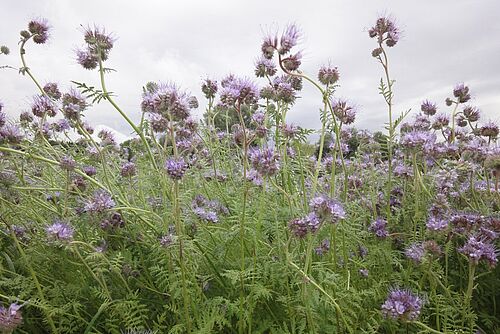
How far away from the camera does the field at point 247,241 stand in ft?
7.87

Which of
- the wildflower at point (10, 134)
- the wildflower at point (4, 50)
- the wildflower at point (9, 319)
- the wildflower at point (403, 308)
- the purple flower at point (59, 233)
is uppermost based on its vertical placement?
the wildflower at point (4, 50)

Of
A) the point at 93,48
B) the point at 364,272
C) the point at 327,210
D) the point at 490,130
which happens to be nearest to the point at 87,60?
the point at 93,48

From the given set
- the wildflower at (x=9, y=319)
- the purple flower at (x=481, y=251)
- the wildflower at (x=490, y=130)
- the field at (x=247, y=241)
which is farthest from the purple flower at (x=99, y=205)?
the wildflower at (x=490, y=130)

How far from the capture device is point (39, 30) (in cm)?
366

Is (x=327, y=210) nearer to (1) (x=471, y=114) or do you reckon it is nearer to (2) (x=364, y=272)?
(2) (x=364, y=272)

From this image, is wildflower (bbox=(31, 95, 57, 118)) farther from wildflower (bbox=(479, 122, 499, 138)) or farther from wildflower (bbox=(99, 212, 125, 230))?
wildflower (bbox=(479, 122, 499, 138))

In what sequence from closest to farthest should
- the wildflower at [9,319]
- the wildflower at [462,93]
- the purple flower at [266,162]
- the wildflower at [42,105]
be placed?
the wildflower at [9,319] < the purple flower at [266,162] < the wildflower at [42,105] < the wildflower at [462,93]

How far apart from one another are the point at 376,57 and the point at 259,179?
5.21 ft

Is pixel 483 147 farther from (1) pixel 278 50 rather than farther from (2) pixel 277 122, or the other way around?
(1) pixel 278 50

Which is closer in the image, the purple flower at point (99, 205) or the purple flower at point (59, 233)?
the purple flower at point (59, 233)

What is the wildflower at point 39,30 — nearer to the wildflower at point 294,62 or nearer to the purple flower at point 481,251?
the wildflower at point 294,62

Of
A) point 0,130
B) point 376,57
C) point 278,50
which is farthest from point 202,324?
point 376,57

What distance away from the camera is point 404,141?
3.26 m

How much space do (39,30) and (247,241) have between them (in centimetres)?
258
